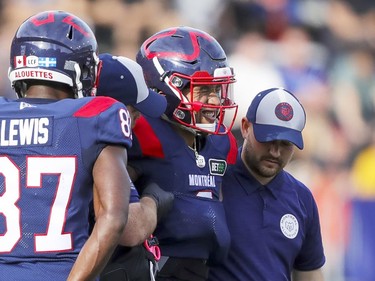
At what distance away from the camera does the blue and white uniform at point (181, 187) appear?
4.13 meters

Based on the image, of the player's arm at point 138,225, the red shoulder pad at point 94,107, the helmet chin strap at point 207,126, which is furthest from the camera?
the helmet chin strap at point 207,126

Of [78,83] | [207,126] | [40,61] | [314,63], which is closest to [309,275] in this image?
[207,126]

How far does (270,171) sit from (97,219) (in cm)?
154

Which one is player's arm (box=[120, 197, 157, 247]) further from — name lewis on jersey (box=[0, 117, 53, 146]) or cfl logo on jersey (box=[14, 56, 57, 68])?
cfl logo on jersey (box=[14, 56, 57, 68])

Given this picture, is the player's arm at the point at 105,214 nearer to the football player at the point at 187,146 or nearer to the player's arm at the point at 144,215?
the player's arm at the point at 144,215

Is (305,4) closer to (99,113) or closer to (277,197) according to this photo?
(277,197)

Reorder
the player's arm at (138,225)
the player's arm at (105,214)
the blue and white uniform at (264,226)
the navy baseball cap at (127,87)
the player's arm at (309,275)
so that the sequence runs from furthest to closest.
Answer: the player's arm at (309,275)
the blue and white uniform at (264,226)
the navy baseball cap at (127,87)
the player's arm at (138,225)
the player's arm at (105,214)

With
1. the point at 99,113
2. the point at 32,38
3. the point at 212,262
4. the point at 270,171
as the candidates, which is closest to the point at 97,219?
the point at 99,113

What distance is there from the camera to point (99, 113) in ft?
11.3

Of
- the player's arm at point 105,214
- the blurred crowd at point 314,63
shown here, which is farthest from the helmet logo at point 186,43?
the blurred crowd at point 314,63

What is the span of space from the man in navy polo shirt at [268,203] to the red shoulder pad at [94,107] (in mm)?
1298

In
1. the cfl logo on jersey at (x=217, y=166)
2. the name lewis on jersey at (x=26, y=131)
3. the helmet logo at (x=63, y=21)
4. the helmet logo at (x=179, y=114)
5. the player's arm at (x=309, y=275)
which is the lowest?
the player's arm at (x=309, y=275)

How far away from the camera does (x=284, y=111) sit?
480 cm

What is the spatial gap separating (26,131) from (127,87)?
707 millimetres
